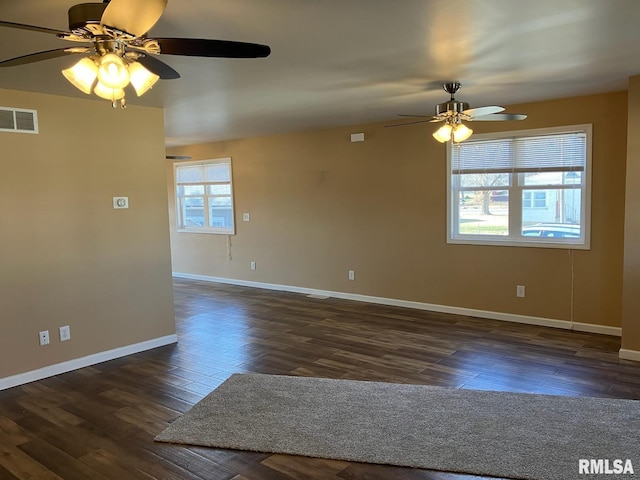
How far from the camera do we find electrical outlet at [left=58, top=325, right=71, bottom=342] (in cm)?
402

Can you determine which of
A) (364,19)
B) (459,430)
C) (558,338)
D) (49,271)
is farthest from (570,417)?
(49,271)

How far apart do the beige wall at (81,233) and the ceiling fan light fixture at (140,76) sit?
227 cm

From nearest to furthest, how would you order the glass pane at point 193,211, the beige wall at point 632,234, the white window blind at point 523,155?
the beige wall at point 632,234 → the white window blind at point 523,155 → the glass pane at point 193,211

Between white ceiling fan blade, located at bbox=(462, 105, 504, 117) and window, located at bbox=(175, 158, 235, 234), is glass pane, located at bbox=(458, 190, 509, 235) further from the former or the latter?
window, located at bbox=(175, 158, 235, 234)

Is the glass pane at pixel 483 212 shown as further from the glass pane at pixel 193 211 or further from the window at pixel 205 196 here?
the glass pane at pixel 193 211

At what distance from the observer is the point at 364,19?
2.43m

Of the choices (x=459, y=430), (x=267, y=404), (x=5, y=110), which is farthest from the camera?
(x=5, y=110)

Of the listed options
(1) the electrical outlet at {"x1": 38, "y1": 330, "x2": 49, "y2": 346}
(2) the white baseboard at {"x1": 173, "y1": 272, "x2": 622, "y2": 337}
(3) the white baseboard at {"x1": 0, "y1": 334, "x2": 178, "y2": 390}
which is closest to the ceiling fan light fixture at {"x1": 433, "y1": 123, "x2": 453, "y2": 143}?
(2) the white baseboard at {"x1": 173, "y1": 272, "x2": 622, "y2": 337}

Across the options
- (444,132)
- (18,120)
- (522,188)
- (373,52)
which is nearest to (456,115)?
Answer: (444,132)

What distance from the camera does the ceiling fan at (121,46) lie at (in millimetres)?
1638

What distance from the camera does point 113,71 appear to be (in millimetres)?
1874

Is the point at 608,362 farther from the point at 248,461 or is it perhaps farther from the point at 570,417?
the point at 248,461

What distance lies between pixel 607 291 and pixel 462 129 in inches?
91.8

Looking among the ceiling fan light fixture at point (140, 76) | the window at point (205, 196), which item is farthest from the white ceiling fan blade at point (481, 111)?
the window at point (205, 196)
